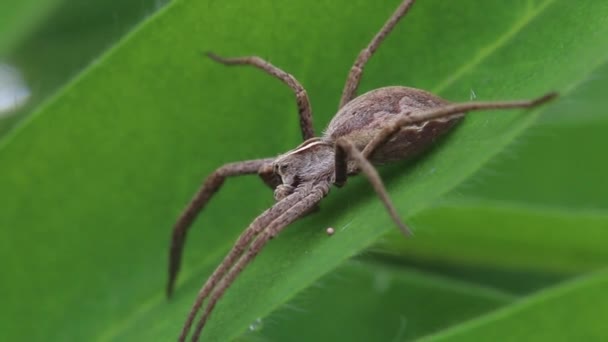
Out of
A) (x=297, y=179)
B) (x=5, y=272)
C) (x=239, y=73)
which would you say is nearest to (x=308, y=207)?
(x=297, y=179)

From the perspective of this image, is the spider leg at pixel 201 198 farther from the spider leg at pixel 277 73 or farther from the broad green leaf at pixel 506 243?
the broad green leaf at pixel 506 243

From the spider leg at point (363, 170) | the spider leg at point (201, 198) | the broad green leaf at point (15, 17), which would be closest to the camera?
the spider leg at point (363, 170)

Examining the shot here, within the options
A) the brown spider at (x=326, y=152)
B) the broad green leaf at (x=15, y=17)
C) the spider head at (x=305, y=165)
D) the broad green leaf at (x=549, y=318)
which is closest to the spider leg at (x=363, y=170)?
the brown spider at (x=326, y=152)

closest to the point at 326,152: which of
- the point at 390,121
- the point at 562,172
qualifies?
the point at 390,121

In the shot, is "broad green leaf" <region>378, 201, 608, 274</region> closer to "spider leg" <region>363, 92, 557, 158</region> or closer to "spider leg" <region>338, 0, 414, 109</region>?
"spider leg" <region>363, 92, 557, 158</region>

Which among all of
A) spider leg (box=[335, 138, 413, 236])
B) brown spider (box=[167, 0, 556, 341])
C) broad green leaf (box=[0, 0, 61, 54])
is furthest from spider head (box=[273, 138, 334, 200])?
broad green leaf (box=[0, 0, 61, 54])

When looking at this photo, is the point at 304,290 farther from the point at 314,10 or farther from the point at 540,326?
the point at 314,10
